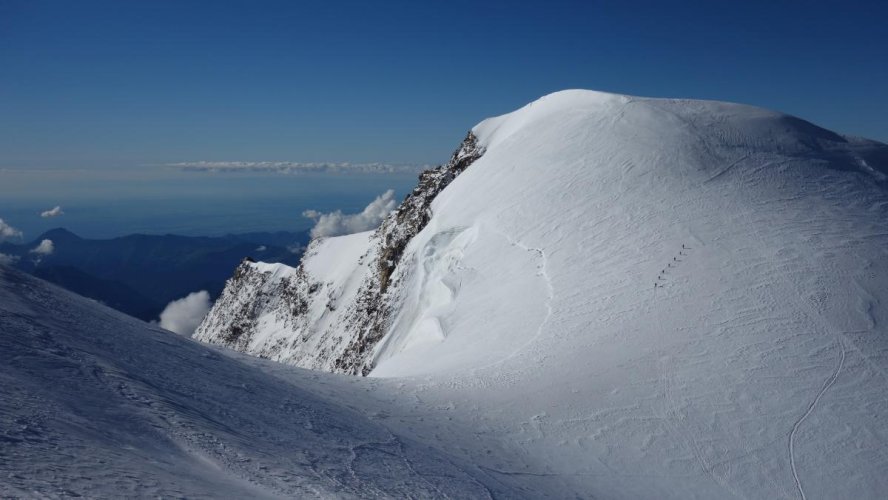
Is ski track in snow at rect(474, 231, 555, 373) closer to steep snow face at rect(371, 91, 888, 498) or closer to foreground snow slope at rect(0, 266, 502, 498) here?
steep snow face at rect(371, 91, 888, 498)

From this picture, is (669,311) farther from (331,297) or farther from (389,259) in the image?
(331,297)

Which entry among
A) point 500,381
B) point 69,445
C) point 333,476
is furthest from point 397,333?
point 69,445

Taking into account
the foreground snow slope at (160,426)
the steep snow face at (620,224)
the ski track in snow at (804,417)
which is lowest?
the ski track in snow at (804,417)

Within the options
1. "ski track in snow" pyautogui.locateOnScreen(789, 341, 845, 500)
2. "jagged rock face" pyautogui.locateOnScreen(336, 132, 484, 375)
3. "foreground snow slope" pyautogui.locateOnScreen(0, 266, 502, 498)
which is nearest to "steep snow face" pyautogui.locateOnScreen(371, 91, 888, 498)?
"ski track in snow" pyautogui.locateOnScreen(789, 341, 845, 500)

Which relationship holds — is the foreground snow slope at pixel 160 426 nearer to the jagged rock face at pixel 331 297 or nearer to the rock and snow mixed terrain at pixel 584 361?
the rock and snow mixed terrain at pixel 584 361

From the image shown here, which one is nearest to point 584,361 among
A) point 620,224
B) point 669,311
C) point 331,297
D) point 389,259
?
point 669,311

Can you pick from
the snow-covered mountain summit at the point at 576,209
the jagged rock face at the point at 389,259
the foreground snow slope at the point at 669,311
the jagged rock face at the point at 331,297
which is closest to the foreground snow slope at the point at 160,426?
the foreground snow slope at the point at 669,311

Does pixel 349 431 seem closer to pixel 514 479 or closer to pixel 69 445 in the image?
pixel 514 479
